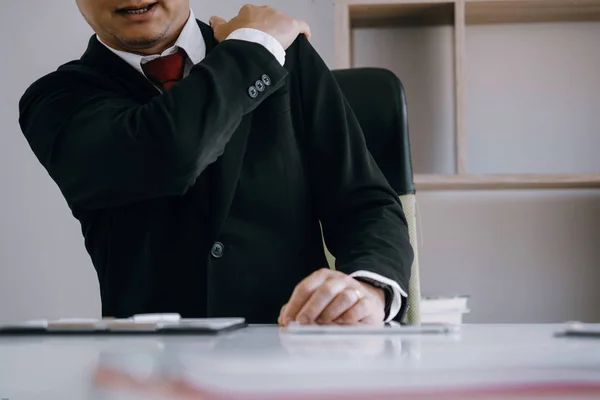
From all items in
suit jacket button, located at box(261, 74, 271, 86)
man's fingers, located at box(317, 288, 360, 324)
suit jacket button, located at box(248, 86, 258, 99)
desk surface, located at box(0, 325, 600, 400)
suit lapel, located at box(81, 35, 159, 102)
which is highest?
suit lapel, located at box(81, 35, 159, 102)

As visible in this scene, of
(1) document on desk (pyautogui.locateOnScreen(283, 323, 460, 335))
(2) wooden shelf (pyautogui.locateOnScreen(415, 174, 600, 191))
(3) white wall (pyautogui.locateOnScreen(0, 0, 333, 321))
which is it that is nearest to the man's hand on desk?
(1) document on desk (pyautogui.locateOnScreen(283, 323, 460, 335))

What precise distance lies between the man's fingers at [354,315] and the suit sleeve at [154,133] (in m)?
0.36

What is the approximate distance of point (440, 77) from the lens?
2.82 meters

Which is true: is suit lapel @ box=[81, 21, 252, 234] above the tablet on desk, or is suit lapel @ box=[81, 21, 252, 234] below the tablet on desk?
above

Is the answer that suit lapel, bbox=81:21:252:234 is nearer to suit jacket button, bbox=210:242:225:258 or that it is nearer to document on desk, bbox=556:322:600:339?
suit jacket button, bbox=210:242:225:258

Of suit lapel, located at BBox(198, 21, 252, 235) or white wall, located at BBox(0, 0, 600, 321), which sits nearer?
suit lapel, located at BBox(198, 21, 252, 235)

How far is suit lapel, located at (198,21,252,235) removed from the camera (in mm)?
1328

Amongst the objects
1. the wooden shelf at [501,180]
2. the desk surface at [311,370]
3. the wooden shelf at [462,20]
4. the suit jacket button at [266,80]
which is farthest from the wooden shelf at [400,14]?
the desk surface at [311,370]

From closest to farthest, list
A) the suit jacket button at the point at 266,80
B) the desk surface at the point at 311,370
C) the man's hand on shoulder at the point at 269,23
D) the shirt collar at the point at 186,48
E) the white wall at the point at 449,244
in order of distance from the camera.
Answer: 1. the desk surface at the point at 311,370
2. the suit jacket button at the point at 266,80
3. the man's hand on shoulder at the point at 269,23
4. the shirt collar at the point at 186,48
5. the white wall at the point at 449,244

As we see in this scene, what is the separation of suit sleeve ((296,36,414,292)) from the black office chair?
115mm

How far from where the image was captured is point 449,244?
2.80 meters

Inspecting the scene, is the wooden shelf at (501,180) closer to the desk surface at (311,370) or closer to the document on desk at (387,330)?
the document on desk at (387,330)

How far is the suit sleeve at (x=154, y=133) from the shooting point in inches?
45.7

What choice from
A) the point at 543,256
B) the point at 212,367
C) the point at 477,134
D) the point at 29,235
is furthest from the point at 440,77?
the point at 212,367
